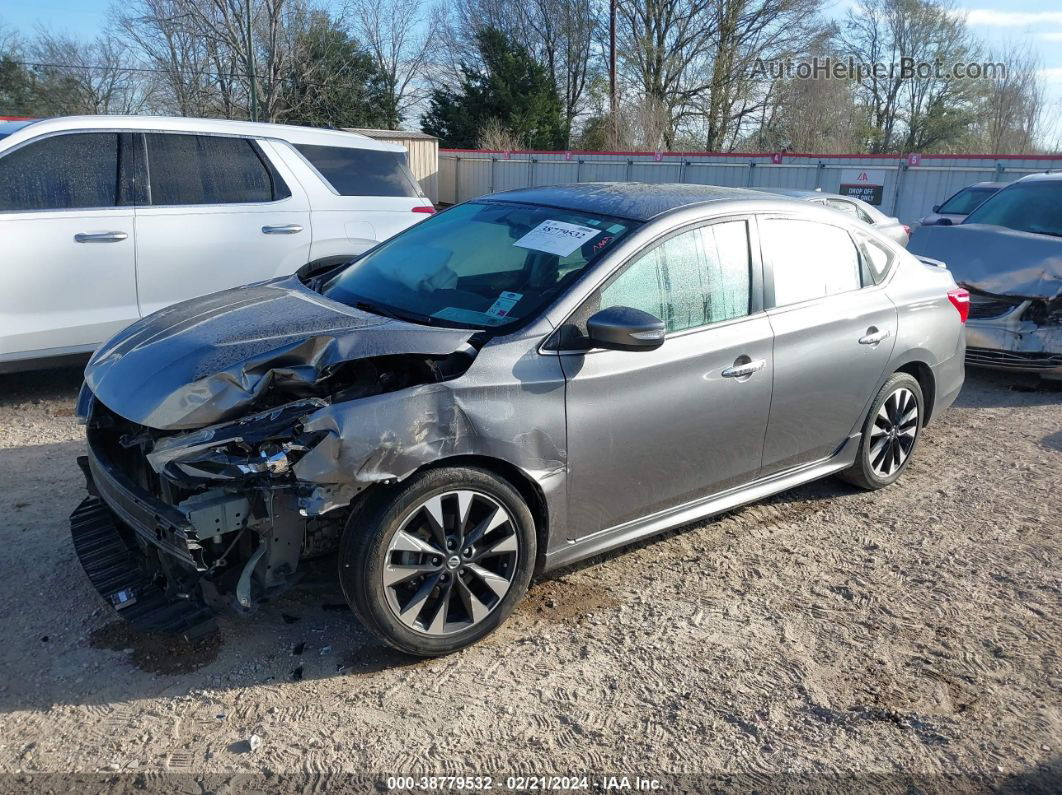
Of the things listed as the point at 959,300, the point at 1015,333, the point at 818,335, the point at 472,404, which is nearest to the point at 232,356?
the point at 472,404

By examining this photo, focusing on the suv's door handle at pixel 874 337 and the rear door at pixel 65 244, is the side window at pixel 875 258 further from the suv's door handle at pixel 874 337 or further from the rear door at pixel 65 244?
the rear door at pixel 65 244

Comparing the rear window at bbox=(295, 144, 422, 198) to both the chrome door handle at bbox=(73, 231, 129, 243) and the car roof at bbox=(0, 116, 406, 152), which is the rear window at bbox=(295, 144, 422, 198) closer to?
the car roof at bbox=(0, 116, 406, 152)

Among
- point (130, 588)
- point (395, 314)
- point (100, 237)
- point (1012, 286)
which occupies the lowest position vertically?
point (130, 588)

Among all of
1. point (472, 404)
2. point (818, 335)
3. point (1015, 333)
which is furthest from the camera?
point (1015, 333)

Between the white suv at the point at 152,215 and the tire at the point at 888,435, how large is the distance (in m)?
4.15

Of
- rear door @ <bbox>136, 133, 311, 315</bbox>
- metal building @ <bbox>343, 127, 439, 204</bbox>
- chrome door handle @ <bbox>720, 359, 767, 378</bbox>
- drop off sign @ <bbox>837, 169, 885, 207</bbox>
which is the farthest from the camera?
metal building @ <bbox>343, 127, 439, 204</bbox>

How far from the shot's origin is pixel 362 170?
7121 millimetres

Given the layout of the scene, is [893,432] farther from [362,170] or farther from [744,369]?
[362,170]

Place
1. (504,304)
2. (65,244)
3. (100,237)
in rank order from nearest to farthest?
(504,304)
(65,244)
(100,237)

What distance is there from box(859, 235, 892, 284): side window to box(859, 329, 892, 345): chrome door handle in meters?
0.30

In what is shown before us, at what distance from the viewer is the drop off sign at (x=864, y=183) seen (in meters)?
19.5

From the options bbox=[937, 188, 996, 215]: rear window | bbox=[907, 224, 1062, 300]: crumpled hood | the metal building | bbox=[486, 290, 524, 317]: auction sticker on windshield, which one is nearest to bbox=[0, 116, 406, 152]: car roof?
bbox=[486, 290, 524, 317]: auction sticker on windshield

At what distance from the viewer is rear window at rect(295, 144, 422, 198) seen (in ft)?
22.6

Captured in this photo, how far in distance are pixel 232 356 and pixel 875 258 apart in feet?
11.5
